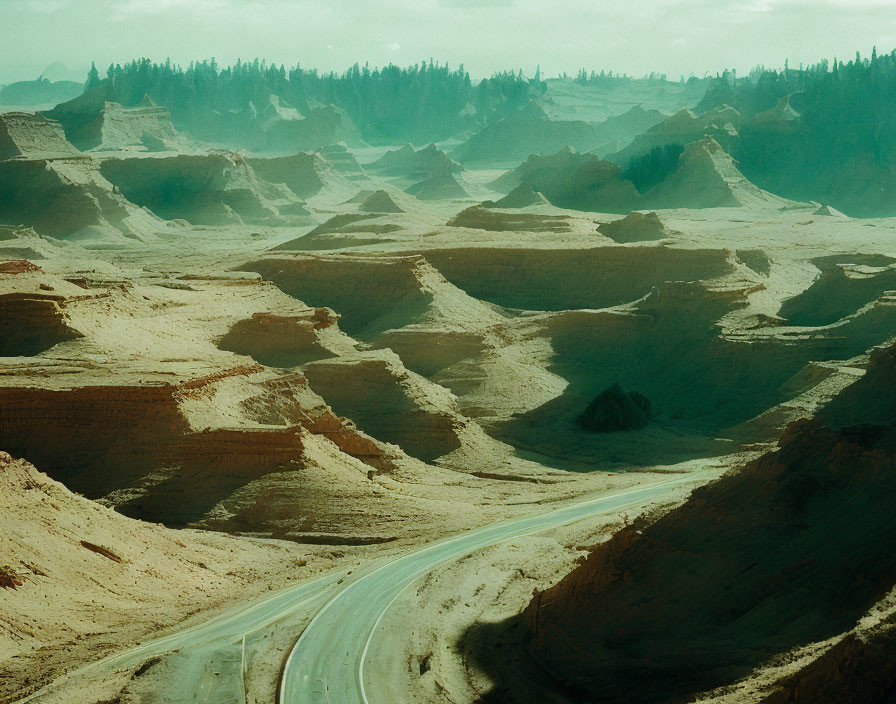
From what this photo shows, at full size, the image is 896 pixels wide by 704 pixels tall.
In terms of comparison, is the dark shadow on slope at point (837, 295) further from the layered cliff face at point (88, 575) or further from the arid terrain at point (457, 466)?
the layered cliff face at point (88, 575)

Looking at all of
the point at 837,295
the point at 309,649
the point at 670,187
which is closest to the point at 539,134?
the point at 670,187

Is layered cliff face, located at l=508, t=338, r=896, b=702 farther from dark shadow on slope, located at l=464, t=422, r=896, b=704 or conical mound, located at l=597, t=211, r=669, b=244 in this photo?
conical mound, located at l=597, t=211, r=669, b=244

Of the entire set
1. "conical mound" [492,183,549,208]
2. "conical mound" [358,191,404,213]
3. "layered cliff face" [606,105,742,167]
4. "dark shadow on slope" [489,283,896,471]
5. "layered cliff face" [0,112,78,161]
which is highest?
"layered cliff face" [606,105,742,167]

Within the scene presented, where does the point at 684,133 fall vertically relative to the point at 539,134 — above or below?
above

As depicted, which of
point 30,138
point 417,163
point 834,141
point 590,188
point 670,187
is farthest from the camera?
point 417,163

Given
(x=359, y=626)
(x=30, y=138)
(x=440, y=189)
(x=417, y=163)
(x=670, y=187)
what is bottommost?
(x=359, y=626)

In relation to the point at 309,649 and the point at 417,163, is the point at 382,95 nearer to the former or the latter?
the point at 417,163

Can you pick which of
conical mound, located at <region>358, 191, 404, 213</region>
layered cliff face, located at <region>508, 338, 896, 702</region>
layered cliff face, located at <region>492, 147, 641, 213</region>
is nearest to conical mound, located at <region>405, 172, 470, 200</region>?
layered cliff face, located at <region>492, 147, 641, 213</region>

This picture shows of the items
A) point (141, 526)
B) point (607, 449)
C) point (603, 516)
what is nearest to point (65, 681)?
point (141, 526)
